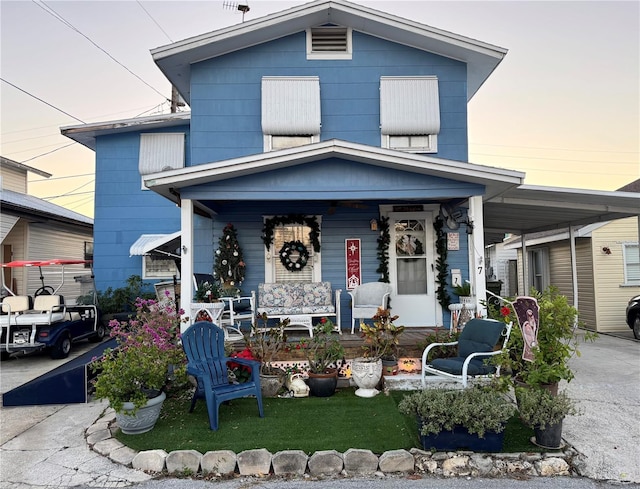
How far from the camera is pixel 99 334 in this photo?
31.1 ft

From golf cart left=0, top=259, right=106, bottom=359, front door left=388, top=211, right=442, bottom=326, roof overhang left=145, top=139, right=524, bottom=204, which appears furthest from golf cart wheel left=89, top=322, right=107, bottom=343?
front door left=388, top=211, right=442, bottom=326

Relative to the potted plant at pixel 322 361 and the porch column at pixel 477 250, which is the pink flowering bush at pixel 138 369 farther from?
the porch column at pixel 477 250

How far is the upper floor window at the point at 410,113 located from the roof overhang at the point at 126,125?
4.95m

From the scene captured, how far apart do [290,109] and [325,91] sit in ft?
2.49

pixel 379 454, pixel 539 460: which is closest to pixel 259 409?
pixel 379 454

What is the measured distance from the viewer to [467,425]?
11.8 feet

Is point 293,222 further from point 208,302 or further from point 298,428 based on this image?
point 298,428

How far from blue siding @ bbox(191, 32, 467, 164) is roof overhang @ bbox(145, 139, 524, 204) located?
194 cm

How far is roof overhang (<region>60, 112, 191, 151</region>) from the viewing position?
10.3 metres

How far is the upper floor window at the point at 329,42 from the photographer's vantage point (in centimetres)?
800

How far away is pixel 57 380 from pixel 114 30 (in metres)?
11.1

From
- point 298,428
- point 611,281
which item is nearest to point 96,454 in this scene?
point 298,428

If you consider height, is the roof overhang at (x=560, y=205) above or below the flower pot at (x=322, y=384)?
above

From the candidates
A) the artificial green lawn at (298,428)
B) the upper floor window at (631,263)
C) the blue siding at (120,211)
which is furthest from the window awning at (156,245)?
the upper floor window at (631,263)
